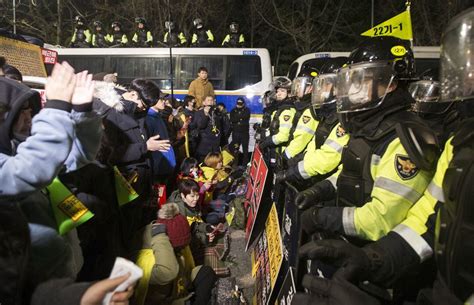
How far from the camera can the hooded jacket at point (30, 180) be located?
4.41ft

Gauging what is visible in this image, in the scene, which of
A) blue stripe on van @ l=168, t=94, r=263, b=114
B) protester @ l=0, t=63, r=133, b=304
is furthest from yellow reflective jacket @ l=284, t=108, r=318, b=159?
blue stripe on van @ l=168, t=94, r=263, b=114

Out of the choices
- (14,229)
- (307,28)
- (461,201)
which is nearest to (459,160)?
(461,201)

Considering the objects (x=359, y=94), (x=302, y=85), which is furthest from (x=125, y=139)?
(x=302, y=85)

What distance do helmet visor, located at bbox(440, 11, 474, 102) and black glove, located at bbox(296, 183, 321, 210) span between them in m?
1.08

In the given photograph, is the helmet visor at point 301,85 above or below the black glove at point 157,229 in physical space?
above

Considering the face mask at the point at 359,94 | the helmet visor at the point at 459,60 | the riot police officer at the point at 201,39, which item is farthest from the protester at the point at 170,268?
the riot police officer at the point at 201,39

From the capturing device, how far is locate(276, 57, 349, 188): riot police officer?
2.79 metres

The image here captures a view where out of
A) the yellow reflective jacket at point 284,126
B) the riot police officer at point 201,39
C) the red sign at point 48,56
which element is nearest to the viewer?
the red sign at point 48,56

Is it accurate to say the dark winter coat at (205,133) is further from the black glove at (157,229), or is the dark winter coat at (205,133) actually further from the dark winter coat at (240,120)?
the black glove at (157,229)

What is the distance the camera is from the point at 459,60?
1.41 m

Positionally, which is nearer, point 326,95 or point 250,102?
point 326,95

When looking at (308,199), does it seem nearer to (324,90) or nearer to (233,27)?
(324,90)

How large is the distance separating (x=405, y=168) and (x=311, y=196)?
2.48 feet

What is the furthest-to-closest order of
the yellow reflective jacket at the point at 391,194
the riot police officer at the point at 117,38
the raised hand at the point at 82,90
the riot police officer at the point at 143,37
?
1. the riot police officer at the point at 117,38
2. the riot police officer at the point at 143,37
3. the yellow reflective jacket at the point at 391,194
4. the raised hand at the point at 82,90
